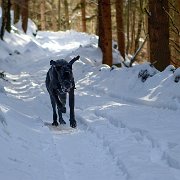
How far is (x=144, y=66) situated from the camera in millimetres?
12734

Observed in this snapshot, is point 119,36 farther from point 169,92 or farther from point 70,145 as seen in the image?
point 70,145

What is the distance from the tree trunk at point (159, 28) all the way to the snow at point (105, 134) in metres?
0.99

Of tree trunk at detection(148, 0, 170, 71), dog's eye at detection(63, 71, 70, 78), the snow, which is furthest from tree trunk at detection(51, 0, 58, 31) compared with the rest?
dog's eye at detection(63, 71, 70, 78)

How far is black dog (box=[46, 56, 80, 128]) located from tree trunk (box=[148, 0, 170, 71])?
189 inches

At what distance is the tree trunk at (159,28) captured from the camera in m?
12.9

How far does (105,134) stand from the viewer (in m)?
7.36

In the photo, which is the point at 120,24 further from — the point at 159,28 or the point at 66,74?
the point at 66,74

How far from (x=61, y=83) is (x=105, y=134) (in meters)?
1.68

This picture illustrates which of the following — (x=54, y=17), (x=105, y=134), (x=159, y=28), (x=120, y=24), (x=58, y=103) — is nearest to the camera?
(x=105, y=134)

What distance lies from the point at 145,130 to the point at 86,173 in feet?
6.14

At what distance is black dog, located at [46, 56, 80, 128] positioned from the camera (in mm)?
8445

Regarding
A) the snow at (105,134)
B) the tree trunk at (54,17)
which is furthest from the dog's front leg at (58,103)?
the tree trunk at (54,17)

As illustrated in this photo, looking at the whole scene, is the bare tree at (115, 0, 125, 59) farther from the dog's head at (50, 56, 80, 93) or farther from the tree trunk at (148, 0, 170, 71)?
the dog's head at (50, 56, 80, 93)

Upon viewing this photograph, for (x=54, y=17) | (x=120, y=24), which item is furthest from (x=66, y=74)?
(x=54, y=17)
